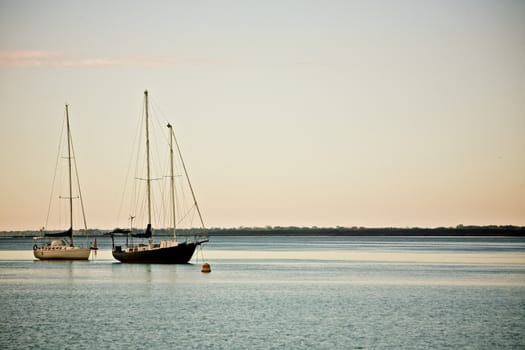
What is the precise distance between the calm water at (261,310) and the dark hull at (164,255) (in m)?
5.75

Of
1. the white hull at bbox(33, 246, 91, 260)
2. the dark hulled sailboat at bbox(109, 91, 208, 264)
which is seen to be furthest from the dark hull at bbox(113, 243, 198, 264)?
the white hull at bbox(33, 246, 91, 260)

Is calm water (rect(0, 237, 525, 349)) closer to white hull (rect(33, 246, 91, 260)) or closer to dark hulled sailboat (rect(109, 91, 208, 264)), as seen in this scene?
dark hulled sailboat (rect(109, 91, 208, 264))

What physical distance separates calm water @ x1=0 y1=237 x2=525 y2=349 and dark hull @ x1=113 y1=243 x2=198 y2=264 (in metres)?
5.75

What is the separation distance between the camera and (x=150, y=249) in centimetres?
9550

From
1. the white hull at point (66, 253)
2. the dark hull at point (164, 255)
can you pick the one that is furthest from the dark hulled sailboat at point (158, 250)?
the white hull at point (66, 253)

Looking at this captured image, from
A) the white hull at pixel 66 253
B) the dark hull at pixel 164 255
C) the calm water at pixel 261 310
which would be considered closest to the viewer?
the calm water at pixel 261 310

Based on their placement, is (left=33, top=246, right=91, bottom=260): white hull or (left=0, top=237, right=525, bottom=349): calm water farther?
(left=33, top=246, right=91, bottom=260): white hull

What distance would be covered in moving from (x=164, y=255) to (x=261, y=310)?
4231 centimetres

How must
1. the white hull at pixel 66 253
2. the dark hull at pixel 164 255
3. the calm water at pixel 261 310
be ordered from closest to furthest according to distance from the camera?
the calm water at pixel 261 310 < the dark hull at pixel 164 255 < the white hull at pixel 66 253

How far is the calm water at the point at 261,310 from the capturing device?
41531mm

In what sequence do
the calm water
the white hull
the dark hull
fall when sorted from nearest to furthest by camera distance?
the calm water < the dark hull < the white hull

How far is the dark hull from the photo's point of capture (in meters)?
94.7

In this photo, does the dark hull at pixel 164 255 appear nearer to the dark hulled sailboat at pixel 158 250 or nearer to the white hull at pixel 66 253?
the dark hulled sailboat at pixel 158 250

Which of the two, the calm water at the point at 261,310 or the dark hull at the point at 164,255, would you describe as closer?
the calm water at the point at 261,310
